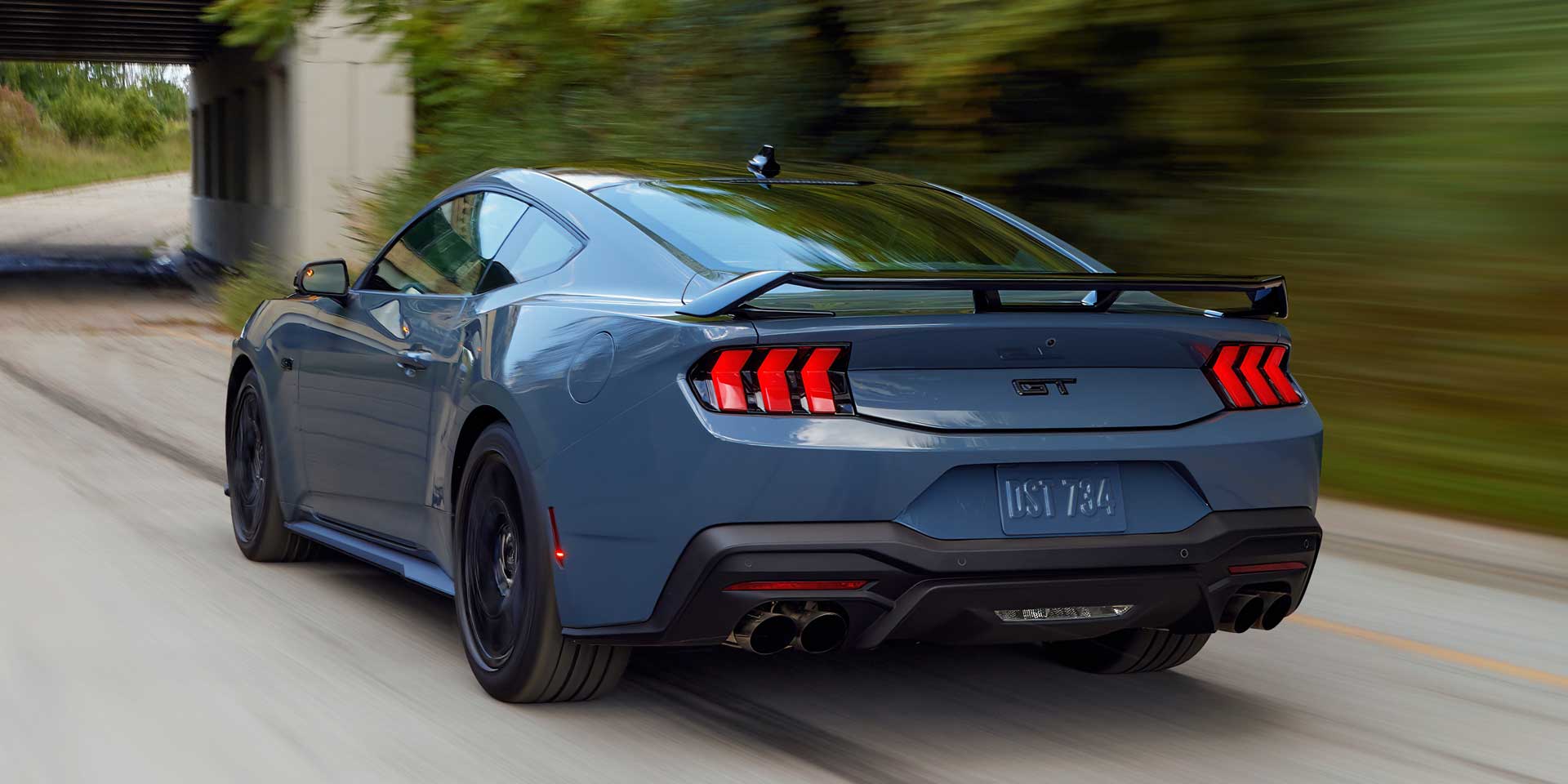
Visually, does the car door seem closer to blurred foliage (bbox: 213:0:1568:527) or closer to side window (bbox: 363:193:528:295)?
side window (bbox: 363:193:528:295)

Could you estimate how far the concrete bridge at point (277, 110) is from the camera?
26.3m

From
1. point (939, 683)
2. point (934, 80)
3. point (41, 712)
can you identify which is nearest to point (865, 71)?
point (934, 80)

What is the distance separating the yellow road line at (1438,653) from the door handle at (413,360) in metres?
3.02

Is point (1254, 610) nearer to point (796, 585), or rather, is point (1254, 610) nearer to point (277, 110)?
point (796, 585)

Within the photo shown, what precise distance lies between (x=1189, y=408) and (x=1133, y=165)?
293 inches

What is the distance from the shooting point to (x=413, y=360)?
531cm

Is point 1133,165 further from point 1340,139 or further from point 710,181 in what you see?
point 710,181

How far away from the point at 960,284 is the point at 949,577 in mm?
666

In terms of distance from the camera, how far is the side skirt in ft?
17.1

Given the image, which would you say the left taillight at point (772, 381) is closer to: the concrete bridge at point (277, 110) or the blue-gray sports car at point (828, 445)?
the blue-gray sports car at point (828, 445)

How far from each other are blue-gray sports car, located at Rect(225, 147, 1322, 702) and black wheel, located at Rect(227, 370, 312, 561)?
64.7 inches

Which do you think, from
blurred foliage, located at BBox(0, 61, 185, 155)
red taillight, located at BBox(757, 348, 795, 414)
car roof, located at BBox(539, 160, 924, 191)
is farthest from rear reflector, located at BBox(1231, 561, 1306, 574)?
blurred foliage, located at BBox(0, 61, 185, 155)

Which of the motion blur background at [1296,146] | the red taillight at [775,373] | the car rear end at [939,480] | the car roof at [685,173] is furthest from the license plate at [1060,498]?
the motion blur background at [1296,146]

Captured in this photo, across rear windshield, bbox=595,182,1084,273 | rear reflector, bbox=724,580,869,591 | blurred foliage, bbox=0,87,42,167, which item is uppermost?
rear windshield, bbox=595,182,1084,273
